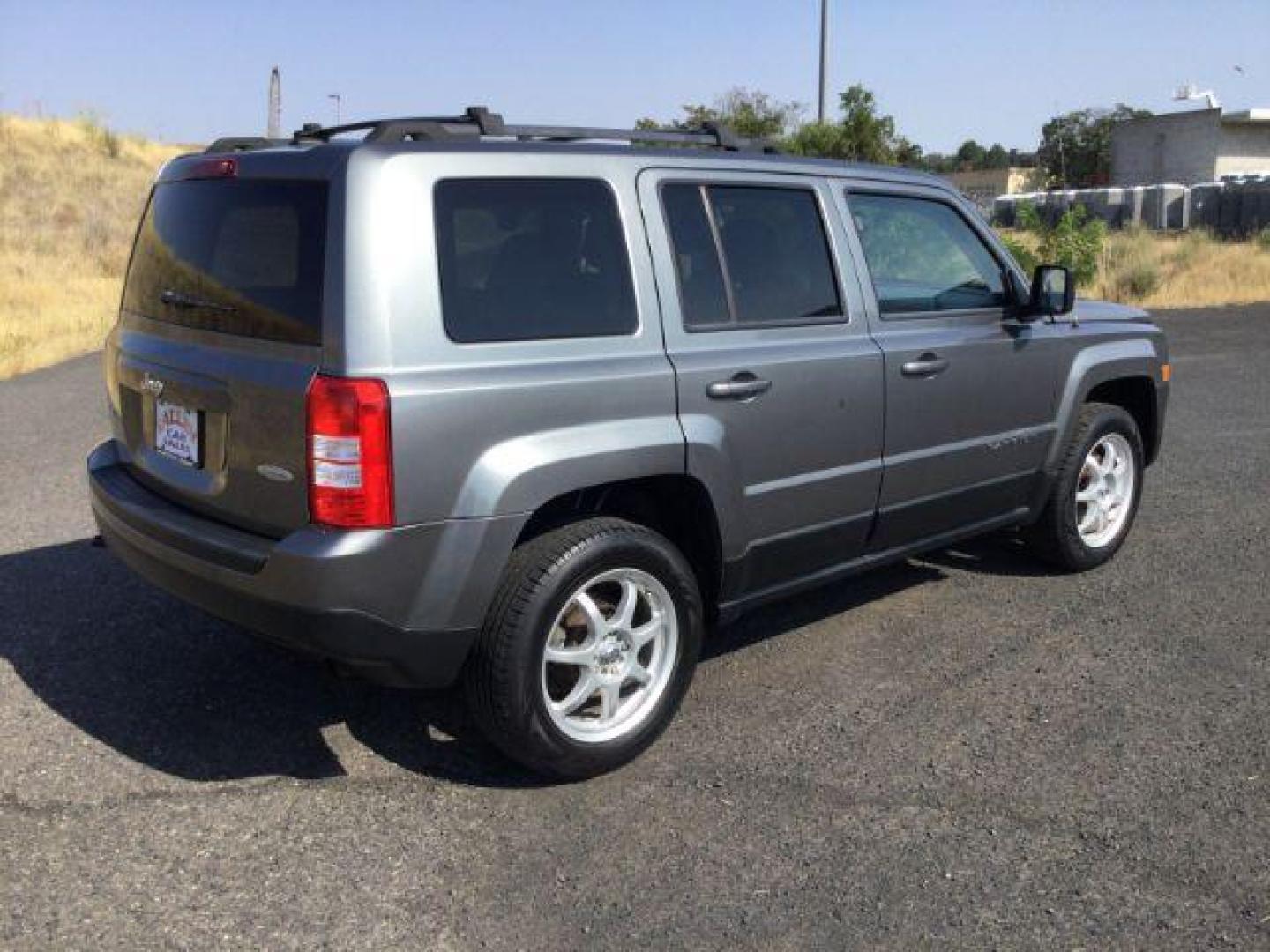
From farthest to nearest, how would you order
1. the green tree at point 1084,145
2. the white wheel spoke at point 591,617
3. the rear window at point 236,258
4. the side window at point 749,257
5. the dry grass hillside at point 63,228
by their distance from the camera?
the green tree at point 1084,145 < the dry grass hillside at point 63,228 < the side window at point 749,257 < the white wheel spoke at point 591,617 < the rear window at point 236,258

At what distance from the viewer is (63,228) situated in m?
26.6

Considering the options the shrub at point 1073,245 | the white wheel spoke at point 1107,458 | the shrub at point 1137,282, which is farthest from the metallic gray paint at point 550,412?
the shrub at point 1137,282

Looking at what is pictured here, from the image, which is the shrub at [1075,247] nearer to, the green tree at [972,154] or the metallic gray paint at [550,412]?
the metallic gray paint at [550,412]

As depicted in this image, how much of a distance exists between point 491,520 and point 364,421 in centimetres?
45

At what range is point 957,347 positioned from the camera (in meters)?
4.61

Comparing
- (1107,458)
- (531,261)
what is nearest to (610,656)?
(531,261)

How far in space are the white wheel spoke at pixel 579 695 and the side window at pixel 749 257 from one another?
115 cm

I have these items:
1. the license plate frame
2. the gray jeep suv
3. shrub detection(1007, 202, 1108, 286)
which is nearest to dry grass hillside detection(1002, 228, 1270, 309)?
shrub detection(1007, 202, 1108, 286)

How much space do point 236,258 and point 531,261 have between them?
0.86 m

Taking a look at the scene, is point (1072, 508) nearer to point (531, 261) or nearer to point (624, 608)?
point (624, 608)

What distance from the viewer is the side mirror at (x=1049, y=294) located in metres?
4.95

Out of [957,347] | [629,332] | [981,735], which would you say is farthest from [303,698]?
[957,347]

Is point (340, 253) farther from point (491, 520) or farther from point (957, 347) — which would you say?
point (957, 347)

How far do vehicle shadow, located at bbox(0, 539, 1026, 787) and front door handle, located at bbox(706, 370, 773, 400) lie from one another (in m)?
1.25
